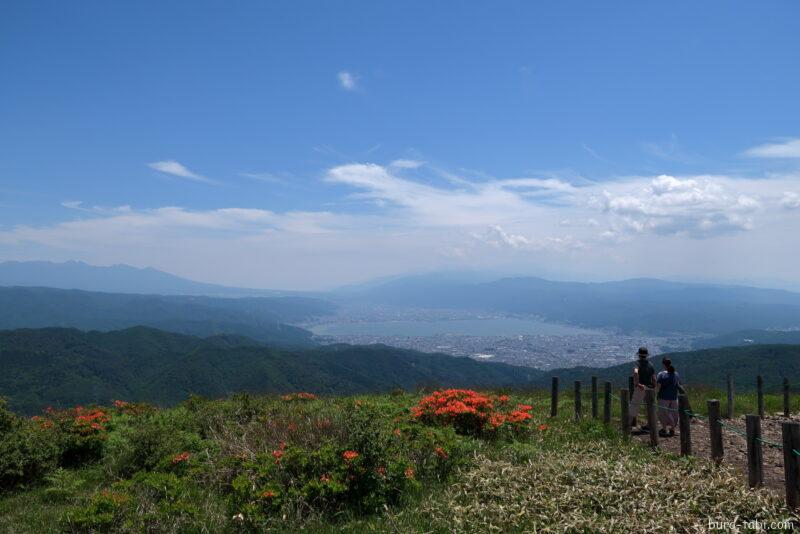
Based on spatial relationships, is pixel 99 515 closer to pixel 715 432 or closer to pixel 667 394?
pixel 715 432

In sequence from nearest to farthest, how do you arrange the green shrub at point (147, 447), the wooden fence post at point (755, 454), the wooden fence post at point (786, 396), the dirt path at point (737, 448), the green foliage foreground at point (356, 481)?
1. the green foliage foreground at point (356, 481)
2. the wooden fence post at point (755, 454)
3. the dirt path at point (737, 448)
4. the green shrub at point (147, 447)
5. the wooden fence post at point (786, 396)

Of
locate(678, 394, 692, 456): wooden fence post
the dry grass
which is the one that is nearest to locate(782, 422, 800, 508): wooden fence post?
the dry grass

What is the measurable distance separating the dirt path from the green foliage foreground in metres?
0.94

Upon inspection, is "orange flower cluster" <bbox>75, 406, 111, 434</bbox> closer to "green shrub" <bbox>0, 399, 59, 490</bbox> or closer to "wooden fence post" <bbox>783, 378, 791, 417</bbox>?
"green shrub" <bbox>0, 399, 59, 490</bbox>

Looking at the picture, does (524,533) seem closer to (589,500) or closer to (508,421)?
(589,500)

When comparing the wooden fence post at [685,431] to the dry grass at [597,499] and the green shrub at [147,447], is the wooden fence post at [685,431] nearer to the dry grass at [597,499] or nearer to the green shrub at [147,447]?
the dry grass at [597,499]

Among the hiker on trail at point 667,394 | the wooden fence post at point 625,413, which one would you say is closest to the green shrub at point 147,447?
the wooden fence post at point 625,413

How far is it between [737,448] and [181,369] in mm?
131248

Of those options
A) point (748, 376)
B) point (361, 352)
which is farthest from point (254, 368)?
→ point (748, 376)

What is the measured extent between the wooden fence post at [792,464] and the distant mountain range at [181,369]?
294 feet

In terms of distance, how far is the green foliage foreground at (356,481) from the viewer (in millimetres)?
6441

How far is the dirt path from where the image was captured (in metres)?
8.26

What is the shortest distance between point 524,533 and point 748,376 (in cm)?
7698

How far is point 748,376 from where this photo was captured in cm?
6612
